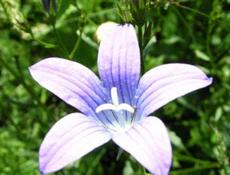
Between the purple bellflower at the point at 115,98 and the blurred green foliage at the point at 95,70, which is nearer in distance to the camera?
the purple bellflower at the point at 115,98

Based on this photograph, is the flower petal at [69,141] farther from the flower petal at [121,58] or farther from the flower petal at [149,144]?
the flower petal at [121,58]

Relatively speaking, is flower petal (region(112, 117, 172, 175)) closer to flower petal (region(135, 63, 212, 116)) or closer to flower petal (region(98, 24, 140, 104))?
flower petal (region(135, 63, 212, 116))

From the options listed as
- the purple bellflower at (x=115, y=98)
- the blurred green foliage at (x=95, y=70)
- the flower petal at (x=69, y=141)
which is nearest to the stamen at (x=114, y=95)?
the purple bellflower at (x=115, y=98)

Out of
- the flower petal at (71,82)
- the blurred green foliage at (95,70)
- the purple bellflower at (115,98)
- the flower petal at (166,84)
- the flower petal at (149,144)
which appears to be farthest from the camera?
the blurred green foliage at (95,70)

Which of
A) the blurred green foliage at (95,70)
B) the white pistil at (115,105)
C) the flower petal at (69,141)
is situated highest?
the flower petal at (69,141)

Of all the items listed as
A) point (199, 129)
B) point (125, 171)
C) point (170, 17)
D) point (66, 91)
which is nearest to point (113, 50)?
point (66, 91)

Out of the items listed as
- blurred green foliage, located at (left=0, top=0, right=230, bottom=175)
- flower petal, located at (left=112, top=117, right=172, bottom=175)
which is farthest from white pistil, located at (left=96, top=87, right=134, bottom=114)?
blurred green foliage, located at (left=0, top=0, right=230, bottom=175)

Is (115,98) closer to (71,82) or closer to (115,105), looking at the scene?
(115,105)

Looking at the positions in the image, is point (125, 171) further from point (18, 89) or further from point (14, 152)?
point (18, 89)
